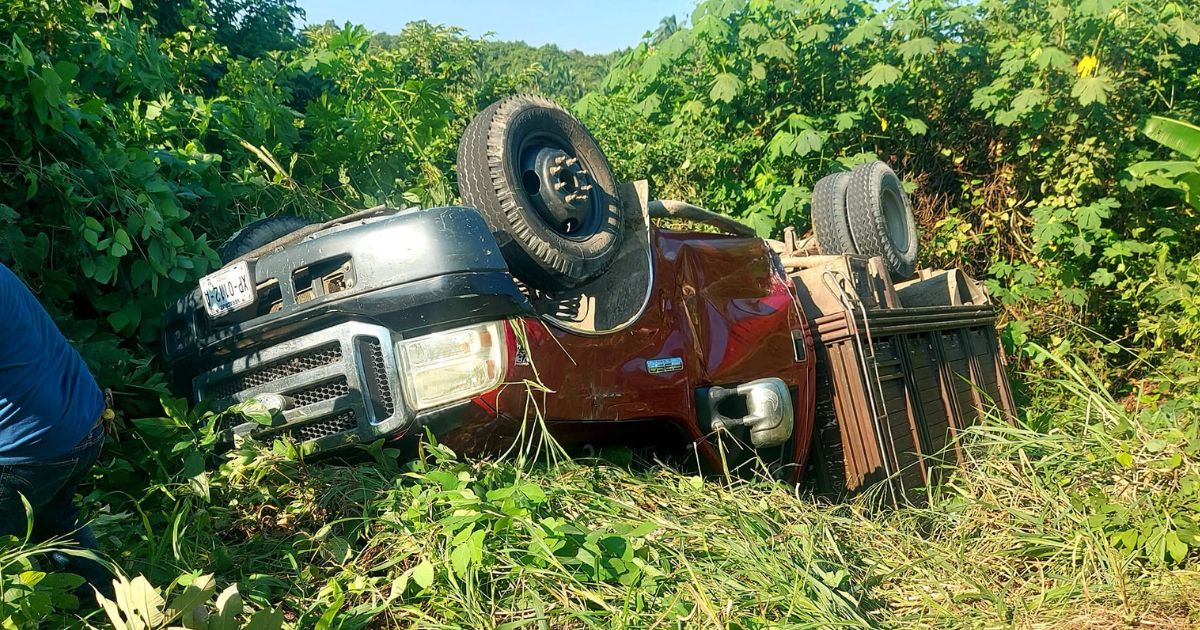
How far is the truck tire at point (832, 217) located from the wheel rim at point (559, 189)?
2.58 m

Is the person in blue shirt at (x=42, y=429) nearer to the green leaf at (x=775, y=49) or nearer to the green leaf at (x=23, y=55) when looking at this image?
the green leaf at (x=23, y=55)

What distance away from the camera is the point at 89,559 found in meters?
2.60

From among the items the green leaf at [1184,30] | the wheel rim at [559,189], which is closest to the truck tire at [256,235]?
the wheel rim at [559,189]

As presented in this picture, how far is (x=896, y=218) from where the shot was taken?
6.44m

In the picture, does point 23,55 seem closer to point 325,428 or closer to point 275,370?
point 275,370

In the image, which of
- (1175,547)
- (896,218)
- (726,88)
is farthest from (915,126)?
(1175,547)

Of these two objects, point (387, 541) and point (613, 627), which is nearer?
point (613, 627)

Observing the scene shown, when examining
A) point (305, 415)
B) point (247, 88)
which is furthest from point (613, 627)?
point (247, 88)

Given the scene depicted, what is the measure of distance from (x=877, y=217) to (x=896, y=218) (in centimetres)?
59

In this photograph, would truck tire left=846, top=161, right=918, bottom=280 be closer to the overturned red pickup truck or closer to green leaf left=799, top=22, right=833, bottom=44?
the overturned red pickup truck

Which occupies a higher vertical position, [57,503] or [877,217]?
[877,217]

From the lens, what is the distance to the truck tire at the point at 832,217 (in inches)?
239

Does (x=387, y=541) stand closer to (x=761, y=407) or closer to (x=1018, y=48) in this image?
(x=761, y=407)

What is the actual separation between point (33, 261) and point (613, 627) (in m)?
2.63
